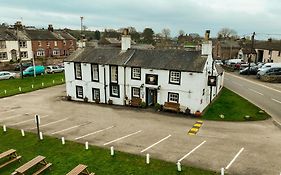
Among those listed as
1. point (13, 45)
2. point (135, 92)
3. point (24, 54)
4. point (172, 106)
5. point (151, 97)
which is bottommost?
point (172, 106)

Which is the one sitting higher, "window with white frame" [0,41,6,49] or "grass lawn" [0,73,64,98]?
"window with white frame" [0,41,6,49]

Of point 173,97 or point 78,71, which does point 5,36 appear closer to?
point 78,71

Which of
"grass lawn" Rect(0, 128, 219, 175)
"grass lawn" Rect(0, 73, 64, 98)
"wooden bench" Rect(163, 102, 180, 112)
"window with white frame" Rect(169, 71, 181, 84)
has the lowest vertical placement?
"grass lawn" Rect(0, 128, 219, 175)

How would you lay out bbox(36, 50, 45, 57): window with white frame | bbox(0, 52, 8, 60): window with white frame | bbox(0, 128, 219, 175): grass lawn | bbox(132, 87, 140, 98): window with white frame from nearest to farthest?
bbox(0, 128, 219, 175): grass lawn → bbox(132, 87, 140, 98): window with white frame → bbox(0, 52, 8, 60): window with white frame → bbox(36, 50, 45, 57): window with white frame

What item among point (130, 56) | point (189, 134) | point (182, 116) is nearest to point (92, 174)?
point (189, 134)

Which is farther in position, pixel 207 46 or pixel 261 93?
pixel 261 93

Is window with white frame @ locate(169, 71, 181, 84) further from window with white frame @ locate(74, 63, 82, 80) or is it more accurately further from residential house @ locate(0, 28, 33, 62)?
residential house @ locate(0, 28, 33, 62)

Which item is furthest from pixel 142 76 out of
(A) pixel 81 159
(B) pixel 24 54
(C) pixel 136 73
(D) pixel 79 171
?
(B) pixel 24 54

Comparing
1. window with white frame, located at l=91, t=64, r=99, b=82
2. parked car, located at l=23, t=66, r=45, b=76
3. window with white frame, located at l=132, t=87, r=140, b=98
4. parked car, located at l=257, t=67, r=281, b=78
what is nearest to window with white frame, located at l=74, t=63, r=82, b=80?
window with white frame, located at l=91, t=64, r=99, b=82

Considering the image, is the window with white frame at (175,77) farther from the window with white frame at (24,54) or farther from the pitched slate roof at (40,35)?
the pitched slate roof at (40,35)
